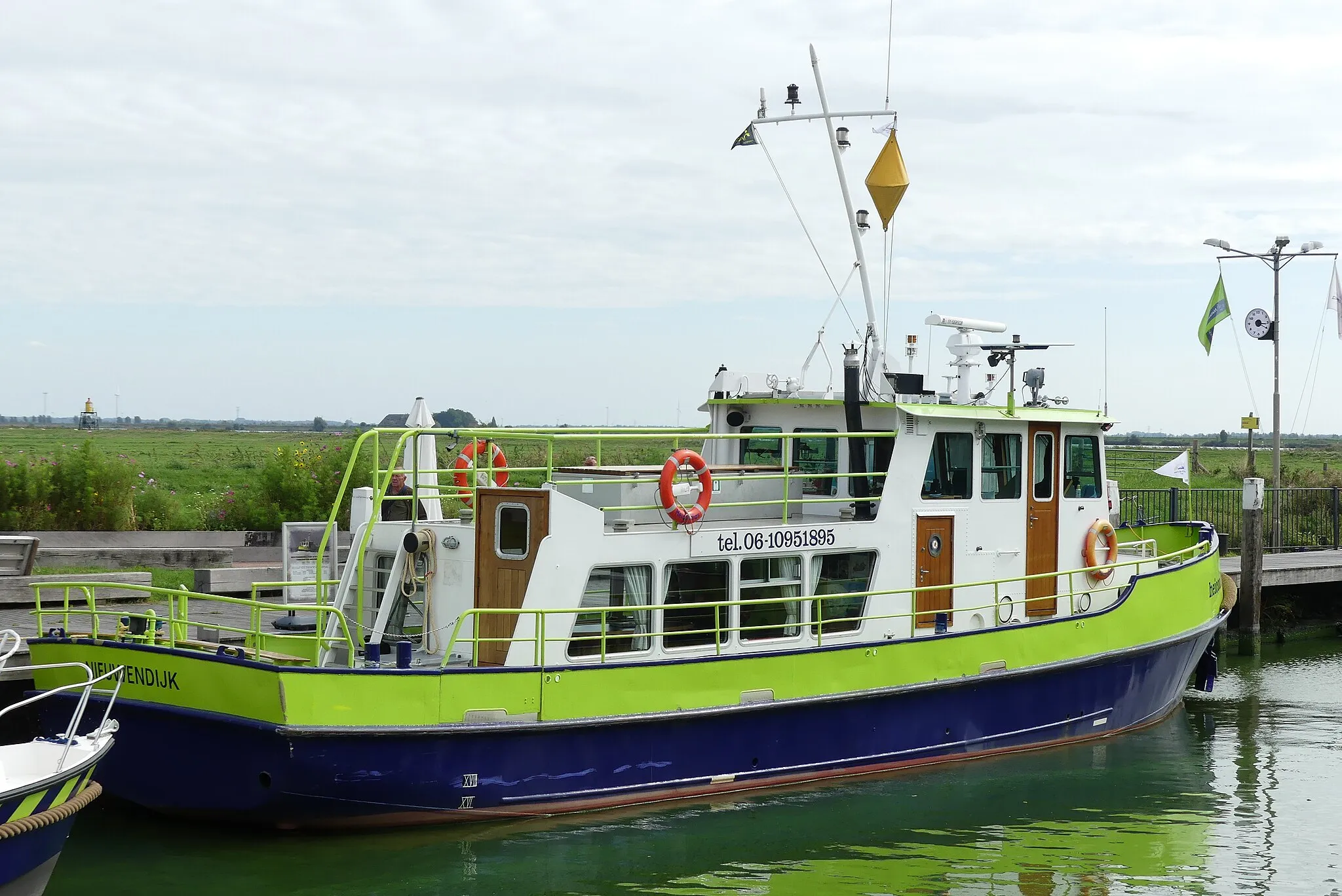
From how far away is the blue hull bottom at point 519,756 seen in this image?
9500 millimetres

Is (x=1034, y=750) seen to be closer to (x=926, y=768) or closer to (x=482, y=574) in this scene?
(x=926, y=768)

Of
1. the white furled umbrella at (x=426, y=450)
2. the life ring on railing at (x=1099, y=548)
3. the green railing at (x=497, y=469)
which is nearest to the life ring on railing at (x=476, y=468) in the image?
the green railing at (x=497, y=469)

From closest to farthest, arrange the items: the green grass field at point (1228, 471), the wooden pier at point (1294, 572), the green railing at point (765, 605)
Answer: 1. the green railing at point (765, 605)
2. the wooden pier at point (1294, 572)
3. the green grass field at point (1228, 471)

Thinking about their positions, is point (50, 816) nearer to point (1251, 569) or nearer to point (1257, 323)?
point (1251, 569)

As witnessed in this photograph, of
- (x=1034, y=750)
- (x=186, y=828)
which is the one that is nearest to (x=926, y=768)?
(x=1034, y=750)

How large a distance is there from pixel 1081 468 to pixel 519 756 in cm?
701

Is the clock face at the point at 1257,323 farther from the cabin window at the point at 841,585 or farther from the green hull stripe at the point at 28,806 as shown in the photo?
the green hull stripe at the point at 28,806

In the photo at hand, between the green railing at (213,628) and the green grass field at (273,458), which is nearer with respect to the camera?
the green railing at (213,628)

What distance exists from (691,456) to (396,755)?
11.2 feet

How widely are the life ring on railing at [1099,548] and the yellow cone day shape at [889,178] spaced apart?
4.07 meters

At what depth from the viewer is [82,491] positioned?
21984 mm

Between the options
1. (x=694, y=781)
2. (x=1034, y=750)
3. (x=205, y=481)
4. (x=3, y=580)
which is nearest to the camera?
(x=694, y=781)

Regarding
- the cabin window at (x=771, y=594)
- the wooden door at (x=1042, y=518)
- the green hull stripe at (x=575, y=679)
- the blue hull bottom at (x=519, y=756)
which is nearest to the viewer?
the green hull stripe at (x=575, y=679)

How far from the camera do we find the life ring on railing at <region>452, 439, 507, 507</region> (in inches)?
433
